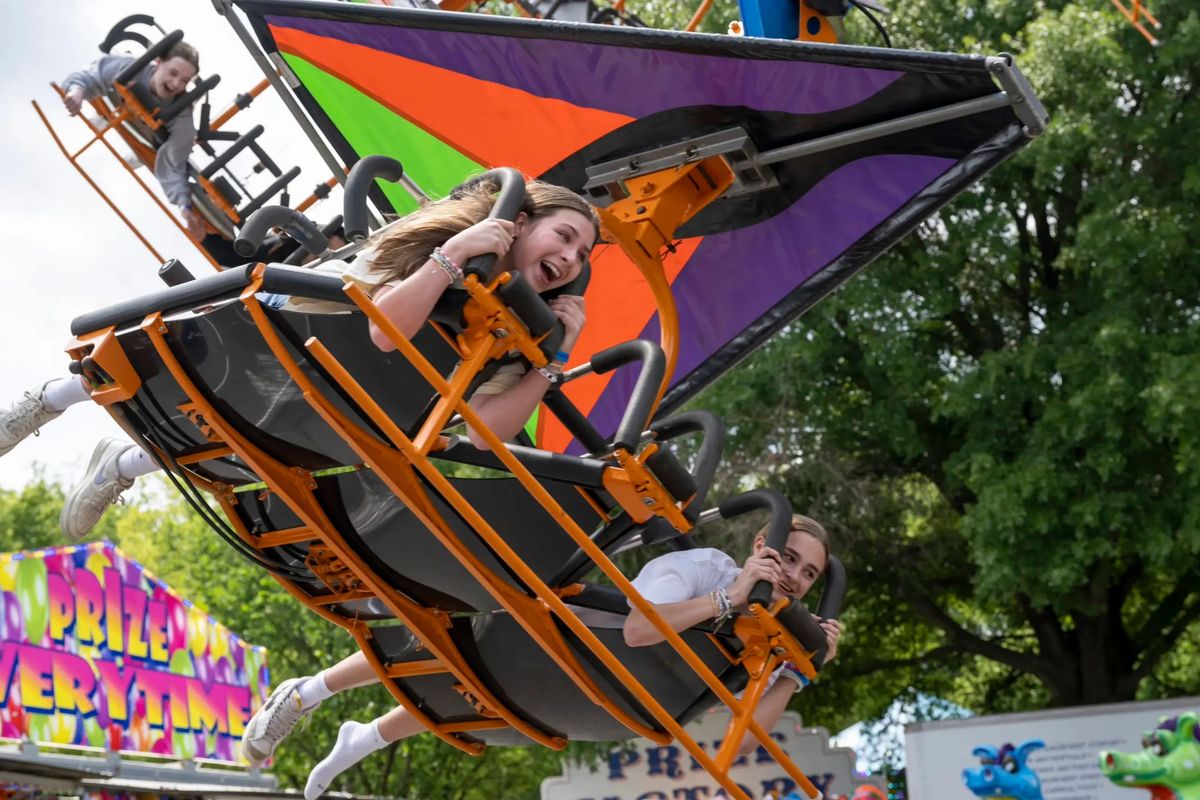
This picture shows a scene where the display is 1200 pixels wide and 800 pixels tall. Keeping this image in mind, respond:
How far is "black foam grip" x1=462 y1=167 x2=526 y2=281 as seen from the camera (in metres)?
3.02

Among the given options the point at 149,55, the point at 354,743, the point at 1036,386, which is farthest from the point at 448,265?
the point at 1036,386

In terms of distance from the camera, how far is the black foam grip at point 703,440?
134 inches

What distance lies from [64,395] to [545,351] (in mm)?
1391

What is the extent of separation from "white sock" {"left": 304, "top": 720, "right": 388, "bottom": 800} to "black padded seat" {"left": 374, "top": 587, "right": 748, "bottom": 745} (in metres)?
0.54

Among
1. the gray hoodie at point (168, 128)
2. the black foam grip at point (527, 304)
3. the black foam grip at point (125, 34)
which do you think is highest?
the black foam grip at point (125, 34)

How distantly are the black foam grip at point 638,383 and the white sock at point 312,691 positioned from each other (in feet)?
5.03

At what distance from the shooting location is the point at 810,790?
392 centimetres

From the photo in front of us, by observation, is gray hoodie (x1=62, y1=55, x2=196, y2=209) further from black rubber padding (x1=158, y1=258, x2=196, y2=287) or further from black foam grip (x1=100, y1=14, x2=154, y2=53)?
black rubber padding (x1=158, y1=258, x2=196, y2=287)

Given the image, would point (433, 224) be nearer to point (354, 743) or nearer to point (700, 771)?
point (354, 743)

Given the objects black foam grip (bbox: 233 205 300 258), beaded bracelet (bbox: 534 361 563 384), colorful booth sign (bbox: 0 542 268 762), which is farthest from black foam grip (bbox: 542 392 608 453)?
colorful booth sign (bbox: 0 542 268 762)

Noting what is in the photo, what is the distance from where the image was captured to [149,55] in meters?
9.14

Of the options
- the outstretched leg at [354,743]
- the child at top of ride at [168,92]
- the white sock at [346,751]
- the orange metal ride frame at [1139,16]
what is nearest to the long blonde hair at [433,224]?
the outstretched leg at [354,743]

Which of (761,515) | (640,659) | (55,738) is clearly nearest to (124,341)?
(640,659)

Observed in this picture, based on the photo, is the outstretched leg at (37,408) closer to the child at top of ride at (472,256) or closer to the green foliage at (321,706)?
A: the child at top of ride at (472,256)
